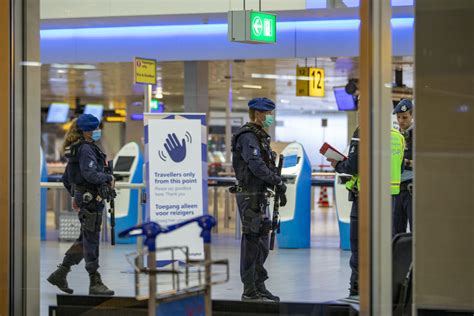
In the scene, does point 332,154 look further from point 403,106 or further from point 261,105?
point 403,106

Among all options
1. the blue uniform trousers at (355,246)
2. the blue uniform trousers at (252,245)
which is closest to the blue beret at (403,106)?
the blue uniform trousers at (355,246)

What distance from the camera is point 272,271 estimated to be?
718 centimetres

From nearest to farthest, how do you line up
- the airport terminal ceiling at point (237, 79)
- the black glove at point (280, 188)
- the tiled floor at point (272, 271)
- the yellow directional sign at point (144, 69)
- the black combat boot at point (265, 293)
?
the tiled floor at point (272, 271) < the black combat boot at point (265, 293) < the black glove at point (280, 188) < the yellow directional sign at point (144, 69) < the airport terminal ceiling at point (237, 79)

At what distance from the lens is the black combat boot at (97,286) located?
6109 millimetres

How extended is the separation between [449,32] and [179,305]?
6.49ft

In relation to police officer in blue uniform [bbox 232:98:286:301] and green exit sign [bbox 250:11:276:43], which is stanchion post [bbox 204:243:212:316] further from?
green exit sign [bbox 250:11:276:43]

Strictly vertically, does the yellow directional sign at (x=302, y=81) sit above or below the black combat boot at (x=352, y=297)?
above

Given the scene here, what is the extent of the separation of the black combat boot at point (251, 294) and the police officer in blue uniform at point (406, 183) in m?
1.41

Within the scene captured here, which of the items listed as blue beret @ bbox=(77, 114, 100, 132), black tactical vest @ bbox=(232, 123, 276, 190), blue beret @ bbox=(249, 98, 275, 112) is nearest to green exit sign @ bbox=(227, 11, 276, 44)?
blue beret @ bbox=(249, 98, 275, 112)

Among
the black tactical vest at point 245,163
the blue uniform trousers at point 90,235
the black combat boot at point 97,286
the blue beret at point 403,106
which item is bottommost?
the black combat boot at point 97,286

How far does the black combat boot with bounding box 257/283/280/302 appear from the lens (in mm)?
6217

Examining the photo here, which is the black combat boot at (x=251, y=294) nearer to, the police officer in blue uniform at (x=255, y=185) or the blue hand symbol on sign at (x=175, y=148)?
the police officer in blue uniform at (x=255, y=185)

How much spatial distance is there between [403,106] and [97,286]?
242cm

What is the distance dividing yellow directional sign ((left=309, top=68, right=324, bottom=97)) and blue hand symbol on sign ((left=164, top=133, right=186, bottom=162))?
13.7 feet
